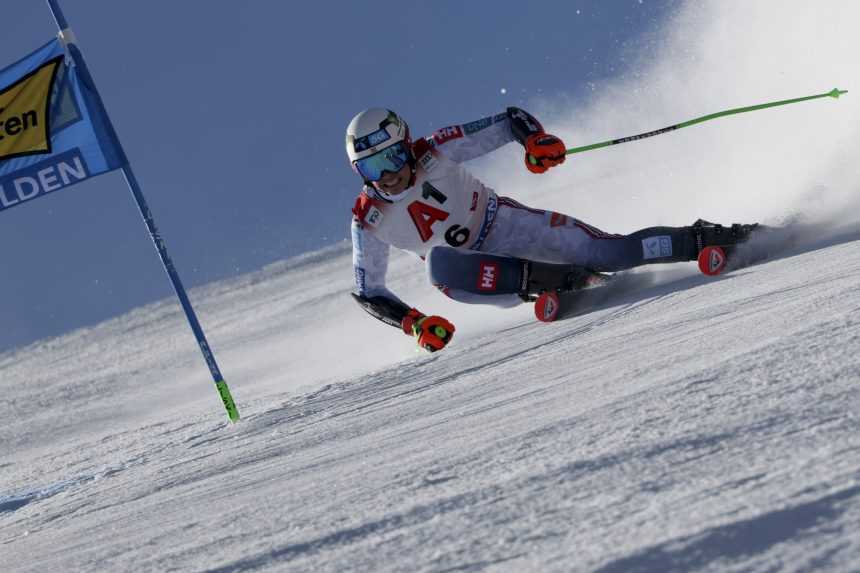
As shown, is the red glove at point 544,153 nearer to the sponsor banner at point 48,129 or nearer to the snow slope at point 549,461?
the snow slope at point 549,461

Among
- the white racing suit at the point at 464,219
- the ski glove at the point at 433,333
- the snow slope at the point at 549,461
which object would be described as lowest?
the snow slope at the point at 549,461

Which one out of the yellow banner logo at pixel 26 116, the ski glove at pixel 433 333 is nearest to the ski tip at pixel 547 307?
the ski glove at pixel 433 333

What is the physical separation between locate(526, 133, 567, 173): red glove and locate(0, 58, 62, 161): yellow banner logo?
9.20 ft

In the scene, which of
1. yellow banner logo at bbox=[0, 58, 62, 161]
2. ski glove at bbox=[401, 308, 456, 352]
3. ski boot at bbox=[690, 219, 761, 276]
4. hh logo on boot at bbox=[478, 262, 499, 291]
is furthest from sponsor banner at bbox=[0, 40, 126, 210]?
ski boot at bbox=[690, 219, 761, 276]

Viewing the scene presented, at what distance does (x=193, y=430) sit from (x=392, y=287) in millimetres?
6924

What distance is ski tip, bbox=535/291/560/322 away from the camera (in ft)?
16.6

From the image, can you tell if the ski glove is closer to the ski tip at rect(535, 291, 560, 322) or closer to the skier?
the skier

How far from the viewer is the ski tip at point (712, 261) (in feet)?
15.3

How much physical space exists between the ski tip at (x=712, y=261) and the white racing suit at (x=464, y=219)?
2.28ft

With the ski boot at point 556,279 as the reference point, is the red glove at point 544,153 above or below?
above

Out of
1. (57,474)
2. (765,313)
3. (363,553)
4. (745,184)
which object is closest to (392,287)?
(745,184)

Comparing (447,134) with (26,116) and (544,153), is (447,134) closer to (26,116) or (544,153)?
(544,153)


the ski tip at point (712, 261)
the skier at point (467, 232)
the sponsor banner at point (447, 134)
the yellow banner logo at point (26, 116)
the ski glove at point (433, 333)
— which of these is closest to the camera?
the ski tip at point (712, 261)

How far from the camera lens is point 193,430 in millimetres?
5449
